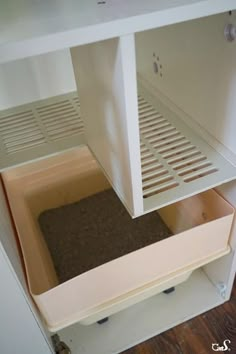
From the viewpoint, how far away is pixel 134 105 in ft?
1.54

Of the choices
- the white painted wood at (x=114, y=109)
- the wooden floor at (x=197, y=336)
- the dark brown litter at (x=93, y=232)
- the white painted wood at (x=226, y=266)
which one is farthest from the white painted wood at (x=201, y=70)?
the wooden floor at (x=197, y=336)

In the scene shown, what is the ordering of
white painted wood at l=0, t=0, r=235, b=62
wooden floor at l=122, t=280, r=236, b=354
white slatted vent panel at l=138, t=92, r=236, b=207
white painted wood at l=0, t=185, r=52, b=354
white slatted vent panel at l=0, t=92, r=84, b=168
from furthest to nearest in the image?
wooden floor at l=122, t=280, r=236, b=354
white slatted vent panel at l=0, t=92, r=84, b=168
white slatted vent panel at l=138, t=92, r=236, b=207
white painted wood at l=0, t=185, r=52, b=354
white painted wood at l=0, t=0, r=235, b=62

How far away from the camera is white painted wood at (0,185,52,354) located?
55cm

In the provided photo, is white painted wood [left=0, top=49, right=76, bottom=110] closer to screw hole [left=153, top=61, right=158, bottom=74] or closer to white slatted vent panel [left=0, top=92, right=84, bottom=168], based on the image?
white slatted vent panel [left=0, top=92, right=84, bottom=168]

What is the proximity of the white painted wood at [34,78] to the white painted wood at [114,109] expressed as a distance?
0.26m

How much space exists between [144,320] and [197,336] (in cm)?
15

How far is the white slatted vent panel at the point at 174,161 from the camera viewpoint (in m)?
0.65

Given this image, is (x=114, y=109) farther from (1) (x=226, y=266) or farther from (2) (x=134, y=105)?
(1) (x=226, y=266)

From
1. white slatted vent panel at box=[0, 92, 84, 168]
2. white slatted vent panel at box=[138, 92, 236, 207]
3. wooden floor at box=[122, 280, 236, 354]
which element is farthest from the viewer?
wooden floor at box=[122, 280, 236, 354]

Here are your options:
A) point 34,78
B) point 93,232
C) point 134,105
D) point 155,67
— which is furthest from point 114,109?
point 93,232

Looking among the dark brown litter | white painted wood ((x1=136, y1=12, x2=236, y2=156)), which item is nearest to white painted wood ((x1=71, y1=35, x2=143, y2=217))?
white painted wood ((x1=136, y1=12, x2=236, y2=156))

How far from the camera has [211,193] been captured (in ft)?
2.61

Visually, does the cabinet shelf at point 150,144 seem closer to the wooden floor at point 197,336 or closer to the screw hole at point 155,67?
the screw hole at point 155,67

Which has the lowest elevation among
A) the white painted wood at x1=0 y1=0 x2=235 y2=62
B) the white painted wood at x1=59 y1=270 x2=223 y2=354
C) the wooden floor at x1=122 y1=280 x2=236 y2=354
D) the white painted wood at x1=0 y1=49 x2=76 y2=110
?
the wooden floor at x1=122 y1=280 x2=236 y2=354
